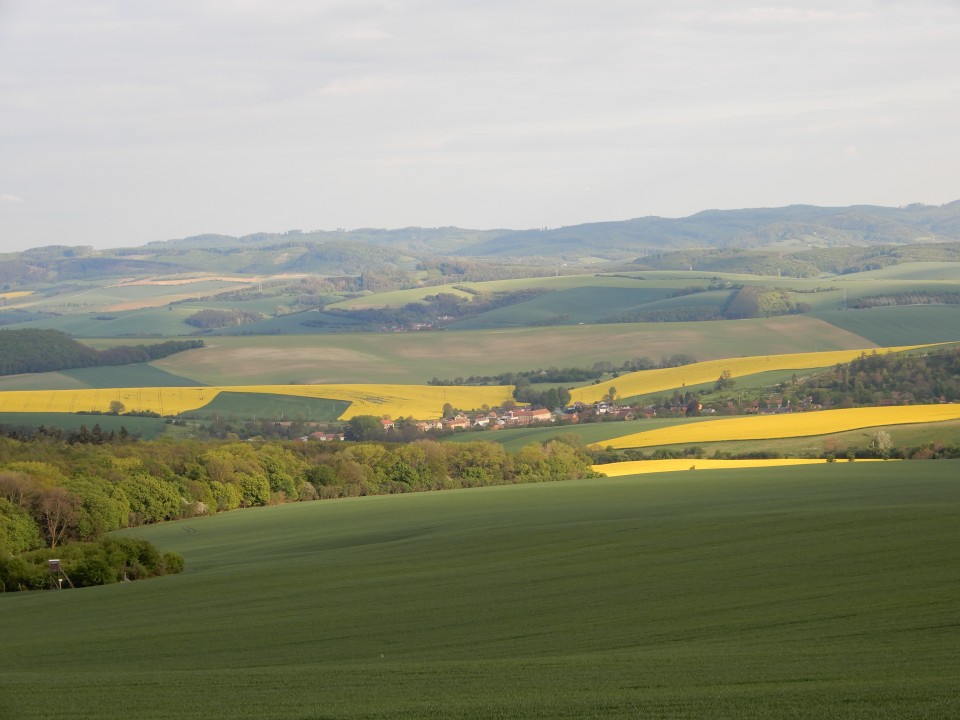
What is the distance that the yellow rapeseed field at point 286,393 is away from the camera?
366 ft

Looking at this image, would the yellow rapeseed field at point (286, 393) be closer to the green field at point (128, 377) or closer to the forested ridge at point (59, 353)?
the green field at point (128, 377)

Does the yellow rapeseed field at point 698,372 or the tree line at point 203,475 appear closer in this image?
the tree line at point 203,475

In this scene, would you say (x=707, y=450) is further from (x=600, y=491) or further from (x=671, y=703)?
(x=671, y=703)

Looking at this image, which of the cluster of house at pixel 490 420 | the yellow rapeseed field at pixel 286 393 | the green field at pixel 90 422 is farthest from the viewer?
the yellow rapeseed field at pixel 286 393

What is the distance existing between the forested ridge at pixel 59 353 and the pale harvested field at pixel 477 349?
4.93m

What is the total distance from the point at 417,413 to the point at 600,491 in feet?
165

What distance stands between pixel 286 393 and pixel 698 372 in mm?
36483

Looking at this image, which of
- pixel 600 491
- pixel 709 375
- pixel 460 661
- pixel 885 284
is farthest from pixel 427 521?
pixel 885 284

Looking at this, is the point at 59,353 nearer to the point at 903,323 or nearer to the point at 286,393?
the point at 286,393

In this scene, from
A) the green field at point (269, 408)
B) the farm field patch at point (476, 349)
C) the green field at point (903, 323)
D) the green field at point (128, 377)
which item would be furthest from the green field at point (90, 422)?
the green field at point (903, 323)

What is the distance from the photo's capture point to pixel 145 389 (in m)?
123

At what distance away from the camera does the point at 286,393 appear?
118125 millimetres

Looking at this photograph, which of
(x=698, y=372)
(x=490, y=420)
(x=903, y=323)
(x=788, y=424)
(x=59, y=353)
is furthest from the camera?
(x=59, y=353)

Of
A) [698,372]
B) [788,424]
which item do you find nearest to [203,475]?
[788,424]
